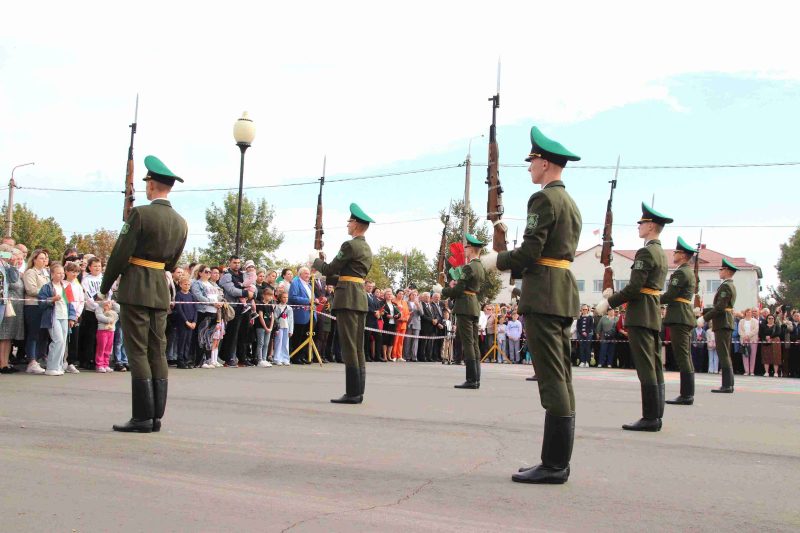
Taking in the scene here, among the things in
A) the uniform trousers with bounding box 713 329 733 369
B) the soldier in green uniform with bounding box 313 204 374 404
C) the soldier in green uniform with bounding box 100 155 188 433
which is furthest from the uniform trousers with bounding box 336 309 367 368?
the uniform trousers with bounding box 713 329 733 369

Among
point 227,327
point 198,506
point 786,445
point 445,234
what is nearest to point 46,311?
point 227,327

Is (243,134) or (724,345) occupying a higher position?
(243,134)

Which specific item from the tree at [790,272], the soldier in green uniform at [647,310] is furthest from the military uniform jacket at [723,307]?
the tree at [790,272]

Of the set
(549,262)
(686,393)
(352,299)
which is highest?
(549,262)

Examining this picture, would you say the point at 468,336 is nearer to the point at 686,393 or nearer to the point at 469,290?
the point at 469,290

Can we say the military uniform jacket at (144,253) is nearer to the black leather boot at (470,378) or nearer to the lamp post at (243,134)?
the black leather boot at (470,378)

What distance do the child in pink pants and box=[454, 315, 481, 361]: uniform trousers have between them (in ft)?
18.6

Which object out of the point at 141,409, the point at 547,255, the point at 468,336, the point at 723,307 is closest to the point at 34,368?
the point at 468,336

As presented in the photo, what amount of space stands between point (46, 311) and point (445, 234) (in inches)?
1257

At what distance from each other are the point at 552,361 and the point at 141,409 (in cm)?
351

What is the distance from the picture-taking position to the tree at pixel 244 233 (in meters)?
64.8

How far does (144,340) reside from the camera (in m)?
7.42

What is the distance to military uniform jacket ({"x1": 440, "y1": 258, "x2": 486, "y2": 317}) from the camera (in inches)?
520

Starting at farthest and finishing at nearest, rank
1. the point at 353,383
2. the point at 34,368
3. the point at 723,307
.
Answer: the point at 723,307 < the point at 34,368 < the point at 353,383
